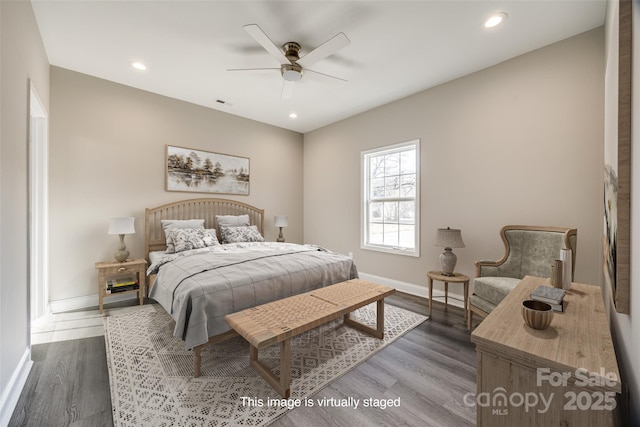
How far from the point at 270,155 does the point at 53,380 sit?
4.12m

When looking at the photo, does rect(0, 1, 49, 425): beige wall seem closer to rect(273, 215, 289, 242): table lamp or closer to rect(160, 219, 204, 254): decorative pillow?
rect(160, 219, 204, 254): decorative pillow

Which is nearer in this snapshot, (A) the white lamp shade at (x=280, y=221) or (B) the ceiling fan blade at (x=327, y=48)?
(B) the ceiling fan blade at (x=327, y=48)

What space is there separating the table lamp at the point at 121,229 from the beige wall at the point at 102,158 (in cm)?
31

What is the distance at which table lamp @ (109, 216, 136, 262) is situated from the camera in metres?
3.18

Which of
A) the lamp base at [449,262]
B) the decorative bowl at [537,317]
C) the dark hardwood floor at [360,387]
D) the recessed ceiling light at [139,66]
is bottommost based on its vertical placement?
the dark hardwood floor at [360,387]

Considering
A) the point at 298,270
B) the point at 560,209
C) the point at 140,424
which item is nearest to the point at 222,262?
the point at 298,270

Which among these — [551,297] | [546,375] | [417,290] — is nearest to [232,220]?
[417,290]

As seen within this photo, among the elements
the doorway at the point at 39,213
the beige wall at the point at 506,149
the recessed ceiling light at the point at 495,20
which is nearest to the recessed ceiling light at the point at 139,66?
the doorway at the point at 39,213

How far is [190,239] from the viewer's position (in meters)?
3.44

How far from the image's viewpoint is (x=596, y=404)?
81 centimetres

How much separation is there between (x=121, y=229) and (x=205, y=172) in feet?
4.91

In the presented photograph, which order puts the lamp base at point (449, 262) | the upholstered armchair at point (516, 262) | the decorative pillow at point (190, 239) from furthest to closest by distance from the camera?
the decorative pillow at point (190, 239) < the lamp base at point (449, 262) < the upholstered armchair at point (516, 262)

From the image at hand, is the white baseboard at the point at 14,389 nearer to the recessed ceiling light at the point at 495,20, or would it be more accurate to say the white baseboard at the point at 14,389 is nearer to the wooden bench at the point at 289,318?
the wooden bench at the point at 289,318

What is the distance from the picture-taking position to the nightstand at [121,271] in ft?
10.1
